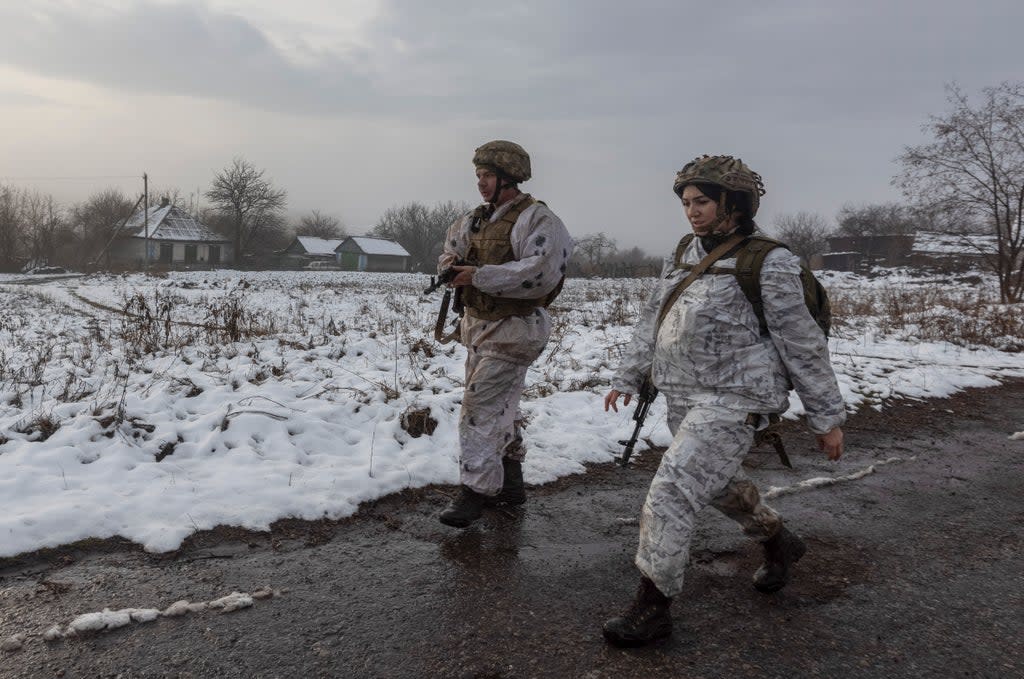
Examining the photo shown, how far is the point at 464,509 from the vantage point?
3613mm

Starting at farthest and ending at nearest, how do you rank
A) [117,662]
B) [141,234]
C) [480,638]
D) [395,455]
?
[141,234] < [395,455] < [480,638] < [117,662]

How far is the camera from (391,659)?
237 centimetres

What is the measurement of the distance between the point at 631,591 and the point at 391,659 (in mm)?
1166

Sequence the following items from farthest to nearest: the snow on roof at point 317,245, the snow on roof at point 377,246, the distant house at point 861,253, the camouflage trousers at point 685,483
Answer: the snow on roof at point 317,245 < the snow on roof at point 377,246 < the distant house at point 861,253 < the camouflage trousers at point 685,483

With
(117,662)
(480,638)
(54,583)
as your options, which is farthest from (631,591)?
(54,583)

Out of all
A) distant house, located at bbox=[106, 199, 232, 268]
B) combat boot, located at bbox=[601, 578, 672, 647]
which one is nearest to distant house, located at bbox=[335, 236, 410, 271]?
distant house, located at bbox=[106, 199, 232, 268]

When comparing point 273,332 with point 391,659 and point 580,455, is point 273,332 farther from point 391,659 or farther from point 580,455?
point 391,659

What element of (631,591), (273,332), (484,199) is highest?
(484,199)

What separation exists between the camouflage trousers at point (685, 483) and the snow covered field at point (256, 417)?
77.3 inches

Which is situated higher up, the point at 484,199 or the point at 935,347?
the point at 484,199

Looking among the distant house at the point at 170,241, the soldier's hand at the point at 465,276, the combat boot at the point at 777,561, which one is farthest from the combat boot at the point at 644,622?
the distant house at the point at 170,241

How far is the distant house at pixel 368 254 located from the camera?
239ft

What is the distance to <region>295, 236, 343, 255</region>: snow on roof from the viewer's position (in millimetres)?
74000

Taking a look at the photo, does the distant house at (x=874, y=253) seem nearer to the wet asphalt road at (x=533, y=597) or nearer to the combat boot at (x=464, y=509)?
the wet asphalt road at (x=533, y=597)
